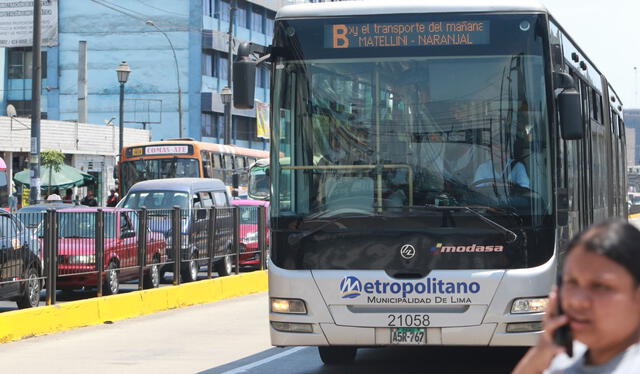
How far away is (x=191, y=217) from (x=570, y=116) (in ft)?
39.6

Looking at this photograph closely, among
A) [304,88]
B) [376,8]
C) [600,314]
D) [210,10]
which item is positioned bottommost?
[600,314]

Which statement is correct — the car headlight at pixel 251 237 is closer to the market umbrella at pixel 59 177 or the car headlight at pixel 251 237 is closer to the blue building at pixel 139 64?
the market umbrella at pixel 59 177

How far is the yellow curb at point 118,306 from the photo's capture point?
554 inches

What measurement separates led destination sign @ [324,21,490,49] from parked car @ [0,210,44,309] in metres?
6.53

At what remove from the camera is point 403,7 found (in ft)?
32.2

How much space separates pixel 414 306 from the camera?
9.38 metres

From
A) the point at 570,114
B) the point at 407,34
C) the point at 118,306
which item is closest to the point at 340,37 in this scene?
the point at 407,34

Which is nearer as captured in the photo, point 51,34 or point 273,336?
point 273,336

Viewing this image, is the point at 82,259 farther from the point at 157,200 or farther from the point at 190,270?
the point at 157,200

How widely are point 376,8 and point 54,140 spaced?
47.0m

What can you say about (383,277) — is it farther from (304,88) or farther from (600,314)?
(600,314)

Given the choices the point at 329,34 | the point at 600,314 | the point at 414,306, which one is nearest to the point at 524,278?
the point at 414,306

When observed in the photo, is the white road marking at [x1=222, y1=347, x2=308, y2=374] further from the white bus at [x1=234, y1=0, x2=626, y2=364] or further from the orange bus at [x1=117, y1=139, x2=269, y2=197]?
the orange bus at [x1=117, y1=139, x2=269, y2=197]

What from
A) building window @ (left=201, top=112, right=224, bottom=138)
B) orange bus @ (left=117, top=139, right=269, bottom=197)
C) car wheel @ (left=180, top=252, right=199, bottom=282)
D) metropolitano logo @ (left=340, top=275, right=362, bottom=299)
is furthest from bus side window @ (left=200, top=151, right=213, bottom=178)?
building window @ (left=201, top=112, right=224, bottom=138)
